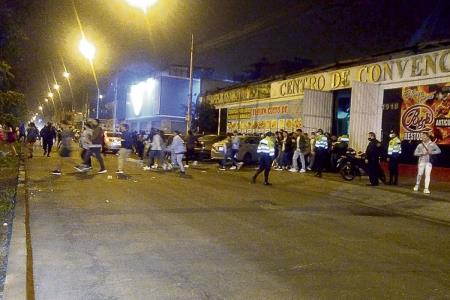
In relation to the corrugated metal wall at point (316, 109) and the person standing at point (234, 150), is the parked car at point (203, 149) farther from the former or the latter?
the corrugated metal wall at point (316, 109)

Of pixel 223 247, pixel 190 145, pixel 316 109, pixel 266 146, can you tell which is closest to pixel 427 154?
pixel 266 146

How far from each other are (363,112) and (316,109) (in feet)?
10.2

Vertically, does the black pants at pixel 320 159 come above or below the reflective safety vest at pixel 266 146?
below

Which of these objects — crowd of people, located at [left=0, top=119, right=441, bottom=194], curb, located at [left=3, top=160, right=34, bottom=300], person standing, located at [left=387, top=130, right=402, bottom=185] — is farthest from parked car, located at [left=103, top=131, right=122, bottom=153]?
curb, located at [left=3, top=160, right=34, bottom=300]

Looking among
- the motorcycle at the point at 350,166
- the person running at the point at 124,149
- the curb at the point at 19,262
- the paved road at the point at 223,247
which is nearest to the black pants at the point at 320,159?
the motorcycle at the point at 350,166

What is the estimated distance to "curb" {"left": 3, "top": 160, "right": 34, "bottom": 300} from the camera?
195 inches

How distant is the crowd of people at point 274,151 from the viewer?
15273 millimetres

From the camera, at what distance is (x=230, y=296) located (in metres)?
5.10

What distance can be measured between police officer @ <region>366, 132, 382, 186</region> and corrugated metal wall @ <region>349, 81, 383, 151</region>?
423cm

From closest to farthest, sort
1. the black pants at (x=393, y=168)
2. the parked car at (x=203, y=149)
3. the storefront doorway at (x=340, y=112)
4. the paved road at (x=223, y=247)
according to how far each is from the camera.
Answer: the paved road at (x=223, y=247) < the black pants at (x=393, y=168) < the storefront doorway at (x=340, y=112) < the parked car at (x=203, y=149)

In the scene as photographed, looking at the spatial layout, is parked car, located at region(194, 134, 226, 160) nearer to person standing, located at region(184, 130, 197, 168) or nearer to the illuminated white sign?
person standing, located at region(184, 130, 197, 168)

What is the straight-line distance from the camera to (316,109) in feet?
75.1

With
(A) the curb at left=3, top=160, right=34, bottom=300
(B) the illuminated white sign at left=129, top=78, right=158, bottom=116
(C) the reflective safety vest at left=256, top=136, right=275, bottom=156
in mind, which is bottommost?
(A) the curb at left=3, top=160, right=34, bottom=300

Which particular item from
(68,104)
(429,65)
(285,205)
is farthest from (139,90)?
(285,205)
